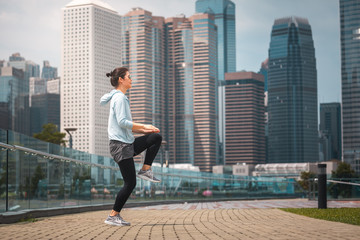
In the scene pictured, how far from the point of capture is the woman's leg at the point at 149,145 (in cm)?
737

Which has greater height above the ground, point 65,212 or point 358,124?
point 358,124

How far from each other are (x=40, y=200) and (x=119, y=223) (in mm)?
4174

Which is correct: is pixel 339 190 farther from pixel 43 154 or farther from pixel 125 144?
pixel 125 144

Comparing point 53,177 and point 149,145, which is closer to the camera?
point 149,145

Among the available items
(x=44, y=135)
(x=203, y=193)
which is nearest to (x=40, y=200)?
(x=203, y=193)

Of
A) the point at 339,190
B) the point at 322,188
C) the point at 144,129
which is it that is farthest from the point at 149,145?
the point at 339,190

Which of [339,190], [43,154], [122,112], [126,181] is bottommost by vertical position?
[339,190]

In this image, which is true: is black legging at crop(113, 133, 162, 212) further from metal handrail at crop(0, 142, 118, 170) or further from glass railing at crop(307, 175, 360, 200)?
glass railing at crop(307, 175, 360, 200)

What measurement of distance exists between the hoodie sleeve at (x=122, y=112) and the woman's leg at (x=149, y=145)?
0.29m

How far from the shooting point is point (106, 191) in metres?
16.9

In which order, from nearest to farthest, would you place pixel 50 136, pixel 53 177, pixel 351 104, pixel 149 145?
pixel 149 145 → pixel 53 177 → pixel 50 136 → pixel 351 104

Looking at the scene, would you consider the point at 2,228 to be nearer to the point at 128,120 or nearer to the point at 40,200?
the point at 128,120

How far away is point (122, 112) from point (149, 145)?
1.83ft

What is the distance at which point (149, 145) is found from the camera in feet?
24.3
